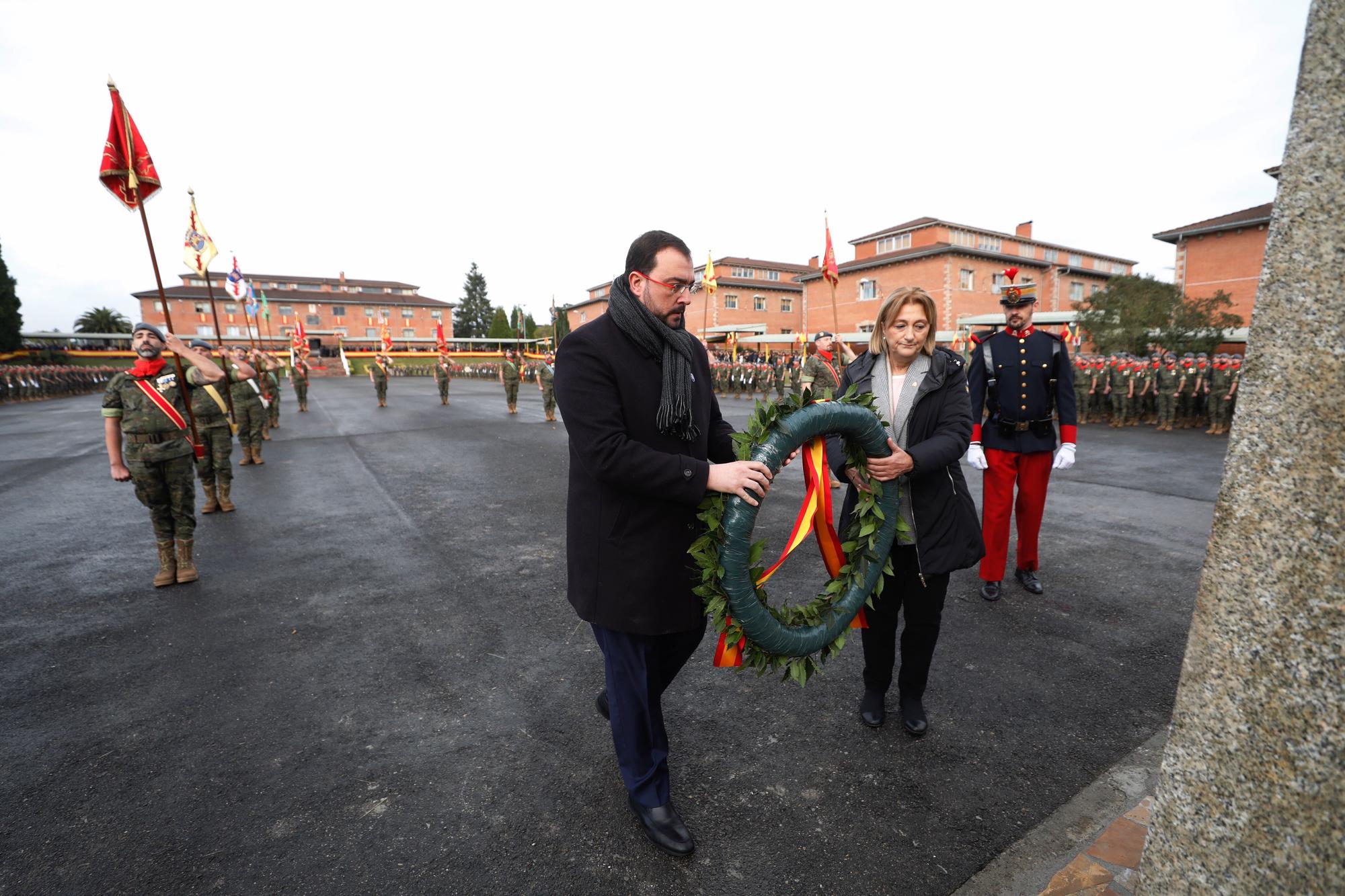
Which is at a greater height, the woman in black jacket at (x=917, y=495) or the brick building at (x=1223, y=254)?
the brick building at (x=1223, y=254)

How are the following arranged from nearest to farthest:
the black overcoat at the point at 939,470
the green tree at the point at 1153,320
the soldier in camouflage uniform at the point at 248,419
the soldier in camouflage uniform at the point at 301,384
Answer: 1. the black overcoat at the point at 939,470
2. the soldier in camouflage uniform at the point at 248,419
3. the green tree at the point at 1153,320
4. the soldier in camouflage uniform at the point at 301,384

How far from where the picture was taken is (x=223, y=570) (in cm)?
582

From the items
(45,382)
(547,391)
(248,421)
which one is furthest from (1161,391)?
(45,382)

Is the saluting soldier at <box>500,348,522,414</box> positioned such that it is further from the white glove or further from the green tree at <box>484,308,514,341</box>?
the green tree at <box>484,308,514,341</box>

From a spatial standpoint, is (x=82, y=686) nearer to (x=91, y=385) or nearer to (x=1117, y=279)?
(x=1117, y=279)

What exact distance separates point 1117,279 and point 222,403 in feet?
94.3

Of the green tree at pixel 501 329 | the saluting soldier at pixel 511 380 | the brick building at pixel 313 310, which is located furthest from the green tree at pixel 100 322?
the saluting soldier at pixel 511 380

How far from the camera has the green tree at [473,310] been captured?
317 feet

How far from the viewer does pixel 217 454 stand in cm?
806

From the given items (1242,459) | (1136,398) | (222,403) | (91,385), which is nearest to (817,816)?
(1242,459)

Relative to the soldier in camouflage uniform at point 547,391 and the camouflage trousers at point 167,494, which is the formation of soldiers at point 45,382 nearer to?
the soldier in camouflage uniform at point 547,391

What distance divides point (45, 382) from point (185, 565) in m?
38.6

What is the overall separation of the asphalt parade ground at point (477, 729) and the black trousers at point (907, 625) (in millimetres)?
288

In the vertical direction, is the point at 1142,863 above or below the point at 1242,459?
below
